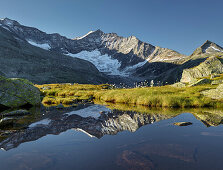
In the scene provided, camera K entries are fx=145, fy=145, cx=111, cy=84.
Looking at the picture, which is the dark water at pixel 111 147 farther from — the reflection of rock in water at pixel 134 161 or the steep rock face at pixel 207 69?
the steep rock face at pixel 207 69

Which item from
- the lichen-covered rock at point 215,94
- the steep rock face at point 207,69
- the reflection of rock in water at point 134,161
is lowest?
the reflection of rock in water at point 134,161

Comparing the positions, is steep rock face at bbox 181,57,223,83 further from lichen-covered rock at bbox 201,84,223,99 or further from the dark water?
the dark water

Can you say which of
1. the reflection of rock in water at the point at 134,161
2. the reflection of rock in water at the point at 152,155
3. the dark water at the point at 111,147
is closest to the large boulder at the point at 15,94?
the dark water at the point at 111,147

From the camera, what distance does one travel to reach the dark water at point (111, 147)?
6.68m

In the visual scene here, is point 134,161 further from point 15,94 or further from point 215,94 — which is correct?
point 215,94

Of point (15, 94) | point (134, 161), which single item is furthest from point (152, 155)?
point (15, 94)

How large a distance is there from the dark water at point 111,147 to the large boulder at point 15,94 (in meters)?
11.3

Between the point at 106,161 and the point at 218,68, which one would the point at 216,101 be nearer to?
the point at 106,161

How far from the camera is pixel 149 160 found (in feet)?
22.6

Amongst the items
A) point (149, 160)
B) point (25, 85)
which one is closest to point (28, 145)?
point (149, 160)

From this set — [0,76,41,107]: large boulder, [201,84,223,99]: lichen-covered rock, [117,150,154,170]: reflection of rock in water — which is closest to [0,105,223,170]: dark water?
[117,150,154,170]: reflection of rock in water

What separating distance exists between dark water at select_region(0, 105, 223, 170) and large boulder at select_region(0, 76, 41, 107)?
1129 cm

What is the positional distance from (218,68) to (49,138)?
2914 inches

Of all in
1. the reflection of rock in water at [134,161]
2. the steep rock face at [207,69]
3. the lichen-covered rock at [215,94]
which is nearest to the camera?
the reflection of rock in water at [134,161]
